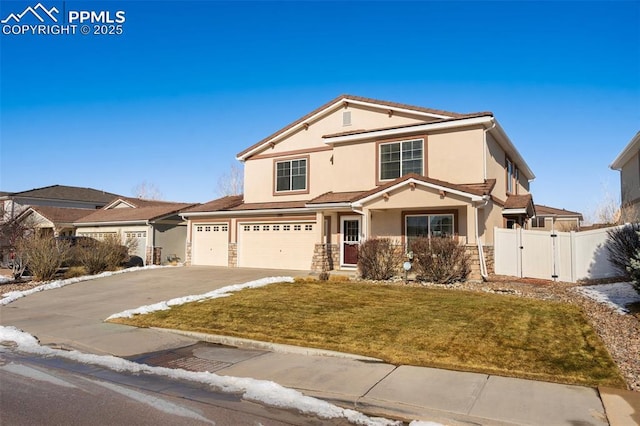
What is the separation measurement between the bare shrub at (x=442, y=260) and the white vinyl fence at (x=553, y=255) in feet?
8.33

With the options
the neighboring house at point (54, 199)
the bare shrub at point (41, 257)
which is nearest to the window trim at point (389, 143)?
the bare shrub at point (41, 257)

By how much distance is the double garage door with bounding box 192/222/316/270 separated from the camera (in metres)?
21.3

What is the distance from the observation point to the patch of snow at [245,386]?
514 cm

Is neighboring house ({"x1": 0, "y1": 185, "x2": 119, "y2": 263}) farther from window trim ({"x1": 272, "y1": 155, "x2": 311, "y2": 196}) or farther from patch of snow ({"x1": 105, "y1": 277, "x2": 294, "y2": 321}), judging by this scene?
patch of snow ({"x1": 105, "y1": 277, "x2": 294, "y2": 321})

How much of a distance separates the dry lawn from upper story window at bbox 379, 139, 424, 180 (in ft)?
21.7

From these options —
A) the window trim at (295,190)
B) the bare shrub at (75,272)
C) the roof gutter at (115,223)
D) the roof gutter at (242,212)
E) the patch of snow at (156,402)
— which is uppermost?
the window trim at (295,190)

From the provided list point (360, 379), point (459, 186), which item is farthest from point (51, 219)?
point (360, 379)

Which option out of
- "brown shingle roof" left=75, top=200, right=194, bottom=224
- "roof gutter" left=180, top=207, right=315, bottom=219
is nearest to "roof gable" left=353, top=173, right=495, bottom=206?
"roof gutter" left=180, top=207, right=315, bottom=219

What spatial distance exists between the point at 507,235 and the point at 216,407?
14281 millimetres

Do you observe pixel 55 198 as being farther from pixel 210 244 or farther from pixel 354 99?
pixel 354 99

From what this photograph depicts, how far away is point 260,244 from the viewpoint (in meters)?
22.6

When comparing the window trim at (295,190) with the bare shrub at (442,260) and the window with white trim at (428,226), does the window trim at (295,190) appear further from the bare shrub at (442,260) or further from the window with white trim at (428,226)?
the bare shrub at (442,260)

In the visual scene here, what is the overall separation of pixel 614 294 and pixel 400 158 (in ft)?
31.2

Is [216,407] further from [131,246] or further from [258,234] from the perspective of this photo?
[131,246]
